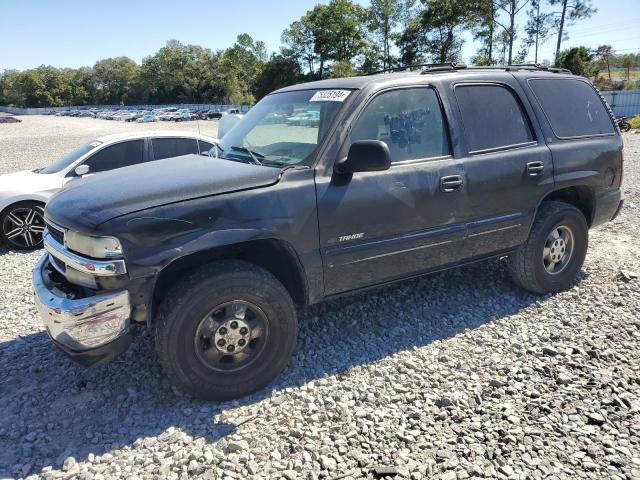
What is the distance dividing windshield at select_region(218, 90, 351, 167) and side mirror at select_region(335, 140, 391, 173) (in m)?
0.34

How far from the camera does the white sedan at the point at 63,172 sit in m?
6.64

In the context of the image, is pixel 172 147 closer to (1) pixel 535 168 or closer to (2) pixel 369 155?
(2) pixel 369 155

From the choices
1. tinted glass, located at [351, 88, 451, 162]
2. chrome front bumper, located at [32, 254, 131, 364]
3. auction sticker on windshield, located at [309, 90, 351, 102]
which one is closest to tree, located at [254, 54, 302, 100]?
auction sticker on windshield, located at [309, 90, 351, 102]

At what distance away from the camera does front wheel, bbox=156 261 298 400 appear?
295 centimetres

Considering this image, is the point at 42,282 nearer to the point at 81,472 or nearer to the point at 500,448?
the point at 81,472

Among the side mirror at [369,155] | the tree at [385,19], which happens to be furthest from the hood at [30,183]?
the tree at [385,19]

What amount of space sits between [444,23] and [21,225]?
5775cm

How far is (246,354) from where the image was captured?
322cm

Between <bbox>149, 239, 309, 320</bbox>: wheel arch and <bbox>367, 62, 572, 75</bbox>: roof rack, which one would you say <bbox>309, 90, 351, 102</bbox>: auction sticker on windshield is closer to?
<bbox>367, 62, 572, 75</bbox>: roof rack

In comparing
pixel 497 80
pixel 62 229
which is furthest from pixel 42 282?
pixel 497 80

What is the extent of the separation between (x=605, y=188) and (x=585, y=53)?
41.3 metres

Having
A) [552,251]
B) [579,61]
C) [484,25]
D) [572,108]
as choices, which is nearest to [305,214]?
[552,251]

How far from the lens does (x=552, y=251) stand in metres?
4.65

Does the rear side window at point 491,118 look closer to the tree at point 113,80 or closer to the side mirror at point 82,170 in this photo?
the side mirror at point 82,170
